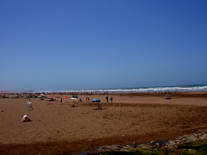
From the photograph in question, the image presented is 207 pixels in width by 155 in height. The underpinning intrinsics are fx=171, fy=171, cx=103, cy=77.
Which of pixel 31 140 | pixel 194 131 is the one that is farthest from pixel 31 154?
pixel 194 131

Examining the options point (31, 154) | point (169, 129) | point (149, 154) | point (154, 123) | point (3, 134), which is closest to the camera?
point (149, 154)

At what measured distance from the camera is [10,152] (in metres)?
8.78

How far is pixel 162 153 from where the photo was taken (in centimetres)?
686

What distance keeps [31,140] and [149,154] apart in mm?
7436

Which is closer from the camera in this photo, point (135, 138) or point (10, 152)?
point (10, 152)

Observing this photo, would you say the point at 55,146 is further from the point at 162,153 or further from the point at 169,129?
the point at 169,129

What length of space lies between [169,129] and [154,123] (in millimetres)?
2001

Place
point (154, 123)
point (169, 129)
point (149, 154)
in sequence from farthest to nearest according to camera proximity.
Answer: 1. point (154, 123)
2. point (169, 129)
3. point (149, 154)

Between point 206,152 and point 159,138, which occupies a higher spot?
point 206,152

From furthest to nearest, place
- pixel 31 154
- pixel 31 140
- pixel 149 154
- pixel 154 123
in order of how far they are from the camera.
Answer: pixel 154 123 → pixel 31 140 → pixel 31 154 → pixel 149 154

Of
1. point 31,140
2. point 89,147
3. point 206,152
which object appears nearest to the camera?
point 206,152

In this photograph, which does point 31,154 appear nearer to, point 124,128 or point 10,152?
point 10,152

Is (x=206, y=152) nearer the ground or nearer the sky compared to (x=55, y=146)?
nearer the sky

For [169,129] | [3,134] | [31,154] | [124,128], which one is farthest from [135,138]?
[3,134]
